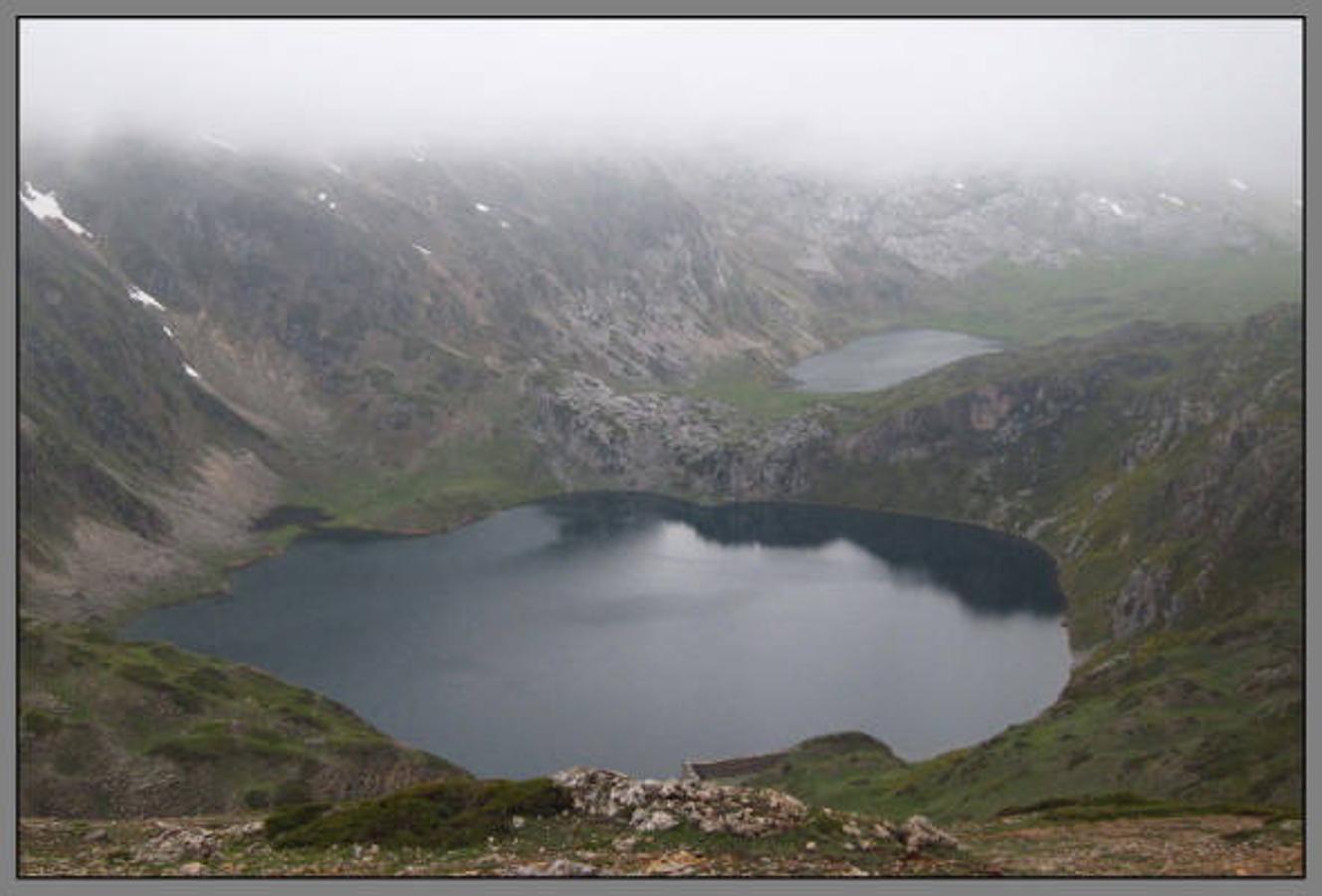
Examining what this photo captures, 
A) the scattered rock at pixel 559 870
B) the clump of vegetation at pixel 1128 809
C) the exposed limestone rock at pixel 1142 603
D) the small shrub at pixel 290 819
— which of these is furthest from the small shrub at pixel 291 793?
the exposed limestone rock at pixel 1142 603

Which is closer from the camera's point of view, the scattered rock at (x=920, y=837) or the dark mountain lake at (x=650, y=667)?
the scattered rock at (x=920, y=837)

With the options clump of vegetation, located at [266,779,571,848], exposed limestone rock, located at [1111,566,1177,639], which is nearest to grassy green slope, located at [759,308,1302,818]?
exposed limestone rock, located at [1111,566,1177,639]

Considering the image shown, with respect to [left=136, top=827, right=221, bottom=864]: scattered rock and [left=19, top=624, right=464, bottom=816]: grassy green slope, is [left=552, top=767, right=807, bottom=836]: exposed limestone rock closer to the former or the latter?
[left=136, top=827, right=221, bottom=864]: scattered rock

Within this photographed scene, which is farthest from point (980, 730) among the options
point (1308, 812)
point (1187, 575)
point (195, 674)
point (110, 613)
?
point (110, 613)

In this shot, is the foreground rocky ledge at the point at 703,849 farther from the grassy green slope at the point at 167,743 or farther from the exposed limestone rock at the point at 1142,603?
the exposed limestone rock at the point at 1142,603

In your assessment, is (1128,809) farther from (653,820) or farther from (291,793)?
(291,793)

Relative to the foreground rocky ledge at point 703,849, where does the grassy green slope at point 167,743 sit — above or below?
above
